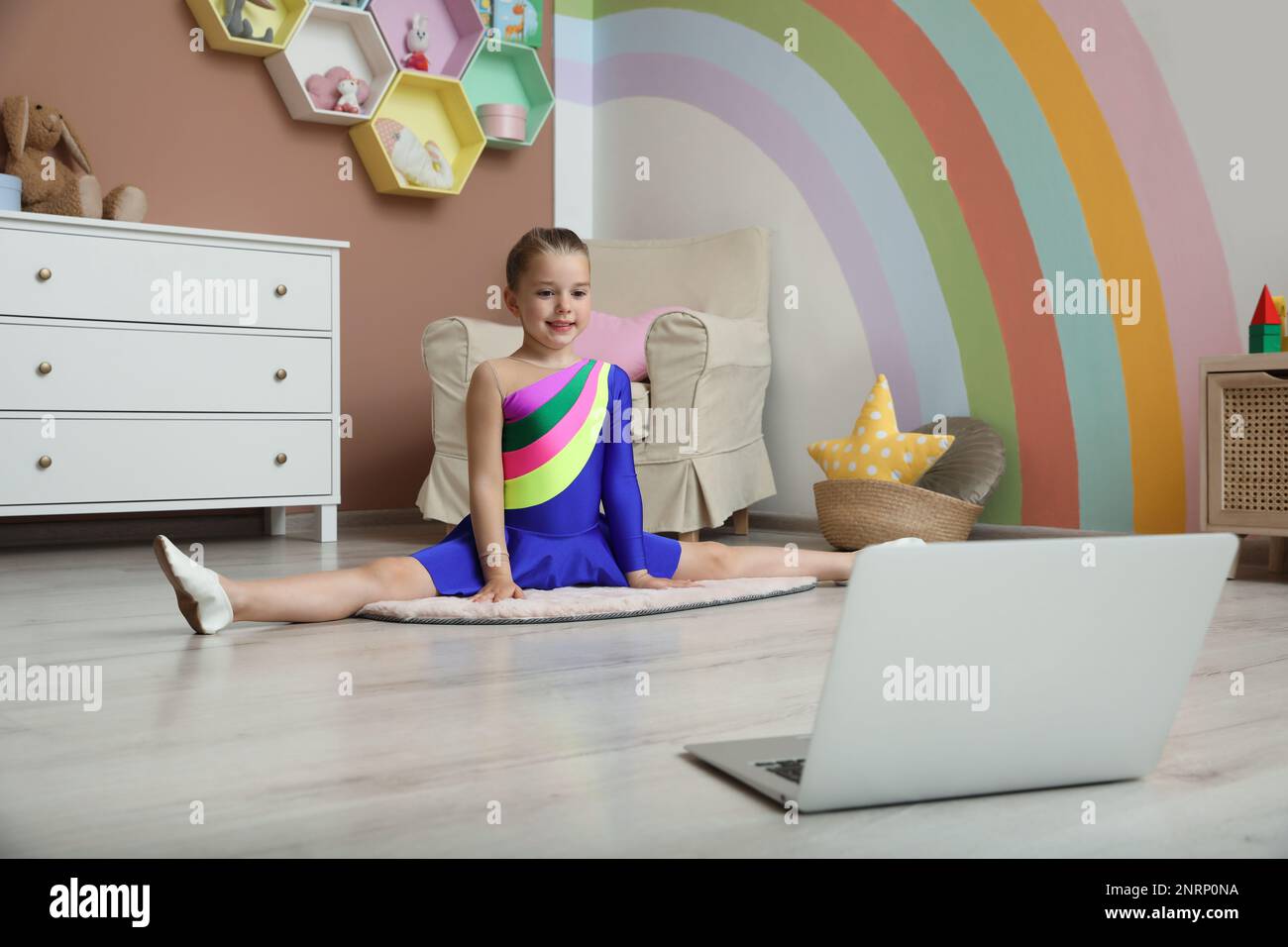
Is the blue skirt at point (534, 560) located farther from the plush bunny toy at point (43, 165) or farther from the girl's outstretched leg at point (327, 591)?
the plush bunny toy at point (43, 165)

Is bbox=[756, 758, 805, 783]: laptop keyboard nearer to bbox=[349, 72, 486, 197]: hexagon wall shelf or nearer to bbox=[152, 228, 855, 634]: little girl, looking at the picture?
bbox=[152, 228, 855, 634]: little girl

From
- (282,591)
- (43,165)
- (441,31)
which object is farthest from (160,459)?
(441,31)

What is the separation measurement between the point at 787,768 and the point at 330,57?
341 centimetres

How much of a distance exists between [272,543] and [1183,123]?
99.8 inches

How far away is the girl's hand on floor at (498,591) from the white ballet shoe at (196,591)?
0.40 metres

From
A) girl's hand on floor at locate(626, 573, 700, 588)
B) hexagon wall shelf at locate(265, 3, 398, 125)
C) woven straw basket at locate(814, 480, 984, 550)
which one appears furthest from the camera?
hexagon wall shelf at locate(265, 3, 398, 125)

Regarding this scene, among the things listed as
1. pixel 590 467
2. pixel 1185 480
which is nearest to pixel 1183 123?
pixel 1185 480

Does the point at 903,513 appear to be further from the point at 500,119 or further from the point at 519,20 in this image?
the point at 519,20

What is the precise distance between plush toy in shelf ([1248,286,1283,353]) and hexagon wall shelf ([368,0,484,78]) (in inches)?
103

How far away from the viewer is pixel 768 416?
394 centimetres

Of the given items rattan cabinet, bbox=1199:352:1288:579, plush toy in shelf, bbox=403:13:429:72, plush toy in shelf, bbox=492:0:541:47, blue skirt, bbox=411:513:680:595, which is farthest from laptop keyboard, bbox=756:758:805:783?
plush toy in shelf, bbox=492:0:541:47

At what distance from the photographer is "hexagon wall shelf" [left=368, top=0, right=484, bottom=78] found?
13.1 ft

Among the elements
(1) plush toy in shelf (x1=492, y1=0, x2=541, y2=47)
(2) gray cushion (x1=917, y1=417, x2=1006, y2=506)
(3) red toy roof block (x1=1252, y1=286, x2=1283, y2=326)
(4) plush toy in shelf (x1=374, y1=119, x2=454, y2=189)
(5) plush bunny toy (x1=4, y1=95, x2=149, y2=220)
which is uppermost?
(1) plush toy in shelf (x1=492, y1=0, x2=541, y2=47)

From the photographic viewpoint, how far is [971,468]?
3.03 metres
